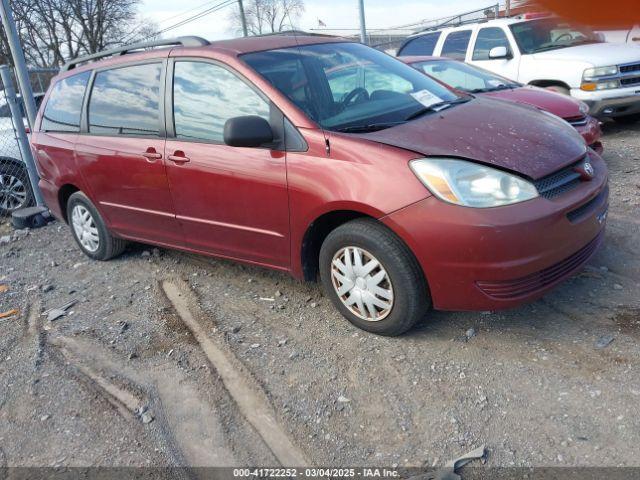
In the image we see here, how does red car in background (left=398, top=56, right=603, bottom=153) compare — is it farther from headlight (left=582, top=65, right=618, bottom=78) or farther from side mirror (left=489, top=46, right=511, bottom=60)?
side mirror (left=489, top=46, right=511, bottom=60)

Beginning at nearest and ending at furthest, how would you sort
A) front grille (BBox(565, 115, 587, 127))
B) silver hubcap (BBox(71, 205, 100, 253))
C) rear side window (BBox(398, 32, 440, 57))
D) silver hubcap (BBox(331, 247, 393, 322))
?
silver hubcap (BBox(331, 247, 393, 322)) < silver hubcap (BBox(71, 205, 100, 253)) < front grille (BBox(565, 115, 587, 127)) < rear side window (BBox(398, 32, 440, 57))

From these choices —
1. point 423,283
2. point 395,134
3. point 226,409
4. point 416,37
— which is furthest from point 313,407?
point 416,37

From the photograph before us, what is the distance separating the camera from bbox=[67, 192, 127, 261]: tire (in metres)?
5.21

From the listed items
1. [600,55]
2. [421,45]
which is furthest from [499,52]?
[421,45]

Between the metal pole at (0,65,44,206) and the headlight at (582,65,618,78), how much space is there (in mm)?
6957

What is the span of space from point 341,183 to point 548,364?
4.87 feet

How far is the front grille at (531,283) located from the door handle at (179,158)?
219cm

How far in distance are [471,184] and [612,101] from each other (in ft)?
17.6

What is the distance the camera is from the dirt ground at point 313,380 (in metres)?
2.64

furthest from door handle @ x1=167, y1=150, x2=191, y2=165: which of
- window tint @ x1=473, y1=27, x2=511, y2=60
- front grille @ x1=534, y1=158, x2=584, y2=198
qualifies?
window tint @ x1=473, y1=27, x2=511, y2=60

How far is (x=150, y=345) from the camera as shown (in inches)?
150

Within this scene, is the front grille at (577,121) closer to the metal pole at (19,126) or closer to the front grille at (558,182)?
the front grille at (558,182)

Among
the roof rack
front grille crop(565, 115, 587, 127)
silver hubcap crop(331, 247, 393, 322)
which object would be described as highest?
the roof rack

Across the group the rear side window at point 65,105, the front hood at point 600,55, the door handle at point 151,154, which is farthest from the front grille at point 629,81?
the rear side window at point 65,105
